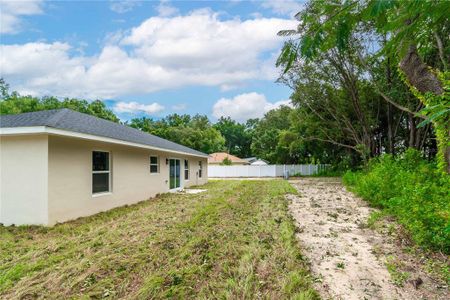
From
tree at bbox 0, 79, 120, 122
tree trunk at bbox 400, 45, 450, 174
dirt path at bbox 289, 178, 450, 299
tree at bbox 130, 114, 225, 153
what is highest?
tree at bbox 0, 79, 120, 122

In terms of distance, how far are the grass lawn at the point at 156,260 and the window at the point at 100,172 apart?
59.2 inches

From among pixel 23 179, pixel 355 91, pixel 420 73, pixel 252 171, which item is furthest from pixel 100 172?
pixel 252 171

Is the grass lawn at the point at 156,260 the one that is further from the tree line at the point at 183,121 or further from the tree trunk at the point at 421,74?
the tree line at the point at 183,121

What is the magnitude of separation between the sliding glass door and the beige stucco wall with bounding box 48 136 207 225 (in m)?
2.90

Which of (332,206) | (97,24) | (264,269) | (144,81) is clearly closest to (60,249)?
(264,269)

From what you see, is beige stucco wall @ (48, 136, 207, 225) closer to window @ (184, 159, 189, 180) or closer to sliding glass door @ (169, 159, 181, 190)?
sliding glass door @ (169, 159, 181, 190)

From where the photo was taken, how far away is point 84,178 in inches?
299

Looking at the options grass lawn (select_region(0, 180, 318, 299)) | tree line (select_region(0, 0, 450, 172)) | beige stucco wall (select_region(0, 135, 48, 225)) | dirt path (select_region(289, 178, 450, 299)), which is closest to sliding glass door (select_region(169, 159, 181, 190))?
tree line (select_region(0, 0, 450, 172))

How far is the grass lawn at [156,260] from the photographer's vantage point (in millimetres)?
3293

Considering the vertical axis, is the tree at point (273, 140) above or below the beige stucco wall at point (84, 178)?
above

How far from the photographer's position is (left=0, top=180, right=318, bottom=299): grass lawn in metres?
3.29

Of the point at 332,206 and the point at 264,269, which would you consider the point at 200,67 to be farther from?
the point at 264,269

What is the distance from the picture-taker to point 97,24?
11.7 m

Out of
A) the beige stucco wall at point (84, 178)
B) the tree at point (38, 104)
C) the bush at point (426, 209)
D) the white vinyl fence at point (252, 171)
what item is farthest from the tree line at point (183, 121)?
the bush at point (426, 209)
